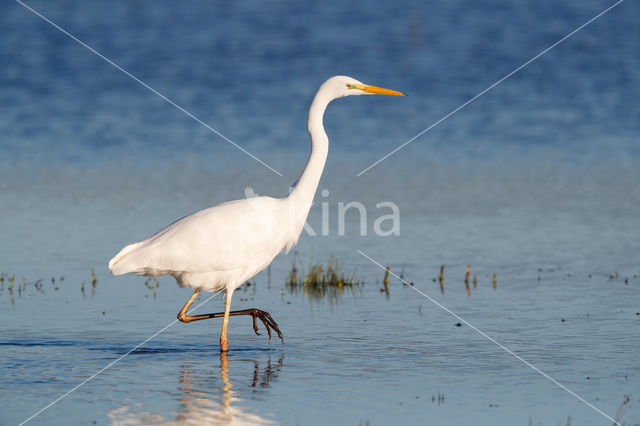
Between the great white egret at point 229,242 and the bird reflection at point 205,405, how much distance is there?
0.97 metres

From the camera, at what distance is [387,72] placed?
2589cm

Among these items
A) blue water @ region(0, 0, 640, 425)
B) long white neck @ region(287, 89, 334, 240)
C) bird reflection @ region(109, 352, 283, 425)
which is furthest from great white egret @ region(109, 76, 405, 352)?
bird reflection @ region(109, 352, 283, 425)

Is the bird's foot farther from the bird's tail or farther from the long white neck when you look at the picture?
the bird's tail

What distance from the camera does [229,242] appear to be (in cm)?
930

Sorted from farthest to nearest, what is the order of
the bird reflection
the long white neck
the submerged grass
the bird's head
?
1. the submerged grass
2. the bird's head
3. the long white neck
4. the bird reflection

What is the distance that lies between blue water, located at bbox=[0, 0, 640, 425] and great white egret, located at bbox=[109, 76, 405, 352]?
0.63 metres

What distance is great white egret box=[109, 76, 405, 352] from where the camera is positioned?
9.15 metres

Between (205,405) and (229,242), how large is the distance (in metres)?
2.61

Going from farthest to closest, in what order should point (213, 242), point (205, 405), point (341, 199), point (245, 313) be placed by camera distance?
point (341, 199)
point (245, 313)
point (213, 242)
point (205, 405)

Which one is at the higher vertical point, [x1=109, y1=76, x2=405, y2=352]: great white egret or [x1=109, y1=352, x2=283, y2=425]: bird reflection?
[x1=109, y1=76, x2=405, y2=352]: great white egret

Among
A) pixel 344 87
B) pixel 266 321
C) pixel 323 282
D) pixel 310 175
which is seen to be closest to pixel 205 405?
pixel 266 321

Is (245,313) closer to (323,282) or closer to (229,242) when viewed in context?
(229,242)

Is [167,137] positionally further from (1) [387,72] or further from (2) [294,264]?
(2) [294,264]

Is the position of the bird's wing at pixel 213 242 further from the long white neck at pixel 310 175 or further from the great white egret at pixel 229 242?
the long white neck at pixel 310 175
